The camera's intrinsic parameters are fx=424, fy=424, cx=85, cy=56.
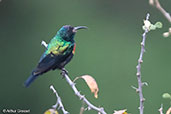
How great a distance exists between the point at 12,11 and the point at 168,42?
11.8 ft

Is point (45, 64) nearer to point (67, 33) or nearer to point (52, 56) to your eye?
point (52, 56)

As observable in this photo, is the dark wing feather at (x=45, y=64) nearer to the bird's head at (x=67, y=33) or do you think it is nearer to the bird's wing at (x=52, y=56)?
the bird's wing at (x=52, y=56)

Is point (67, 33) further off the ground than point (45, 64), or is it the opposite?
point (67, 33)

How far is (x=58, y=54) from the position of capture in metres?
3.97

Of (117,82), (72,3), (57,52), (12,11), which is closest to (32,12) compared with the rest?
(12,11)

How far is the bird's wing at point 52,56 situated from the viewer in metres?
Answer: 3.78

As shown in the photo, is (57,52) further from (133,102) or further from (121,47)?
(121,47)

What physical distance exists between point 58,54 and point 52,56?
83 millimetres

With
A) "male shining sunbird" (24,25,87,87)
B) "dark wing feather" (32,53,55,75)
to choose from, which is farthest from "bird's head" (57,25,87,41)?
"dark wing feather" (32,53,55,75)

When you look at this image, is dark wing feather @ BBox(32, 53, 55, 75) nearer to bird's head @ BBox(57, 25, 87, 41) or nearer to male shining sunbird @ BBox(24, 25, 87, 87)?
male shining sunbird @ BBox(24, 25, 87, 87)

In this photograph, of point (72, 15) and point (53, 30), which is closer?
point (53, 30)

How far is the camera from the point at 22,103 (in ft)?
26.7

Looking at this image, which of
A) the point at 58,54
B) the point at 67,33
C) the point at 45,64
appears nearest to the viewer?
the point at 45,64

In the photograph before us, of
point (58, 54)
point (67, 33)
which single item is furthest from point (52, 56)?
point (67, 33)
